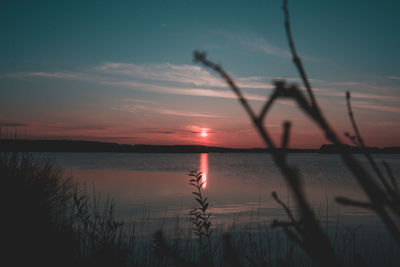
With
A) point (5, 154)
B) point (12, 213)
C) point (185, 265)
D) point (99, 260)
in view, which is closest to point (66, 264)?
point (12, 213)

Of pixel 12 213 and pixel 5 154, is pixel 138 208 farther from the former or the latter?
pixel 12 213

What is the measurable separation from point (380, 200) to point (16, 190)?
957 cm

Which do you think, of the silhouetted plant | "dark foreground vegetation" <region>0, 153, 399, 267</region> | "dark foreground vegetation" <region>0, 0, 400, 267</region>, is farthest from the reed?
"dark foreground vegetation" <region>0, 153, 399, 267</region>

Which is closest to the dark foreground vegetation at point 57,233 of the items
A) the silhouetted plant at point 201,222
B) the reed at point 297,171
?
the silhouetted plant at point 201,222

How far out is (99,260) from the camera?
4219 millimetres

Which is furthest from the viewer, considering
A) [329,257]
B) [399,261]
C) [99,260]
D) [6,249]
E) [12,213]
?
[399,261]

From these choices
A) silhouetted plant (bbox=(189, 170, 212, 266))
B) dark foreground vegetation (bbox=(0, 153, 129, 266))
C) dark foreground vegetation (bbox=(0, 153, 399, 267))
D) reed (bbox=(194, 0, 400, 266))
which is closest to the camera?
reed (bbox=(194, 0, 400, 266))

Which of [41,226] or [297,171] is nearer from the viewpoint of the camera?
[297,171]

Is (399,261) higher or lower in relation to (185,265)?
lower

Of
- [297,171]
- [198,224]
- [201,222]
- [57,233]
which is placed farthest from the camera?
[57,233]

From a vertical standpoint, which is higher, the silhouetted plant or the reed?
the reed

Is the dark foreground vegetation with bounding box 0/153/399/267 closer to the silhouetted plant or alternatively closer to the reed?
the silhouetted plant

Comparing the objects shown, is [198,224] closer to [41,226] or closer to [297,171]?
[41,226]

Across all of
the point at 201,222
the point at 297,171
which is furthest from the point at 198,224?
the point at 297,171
